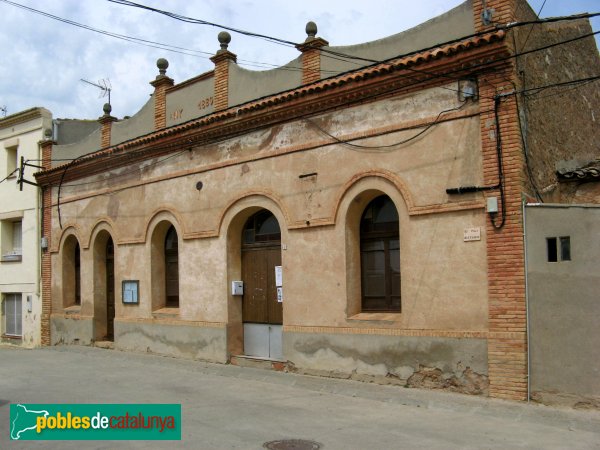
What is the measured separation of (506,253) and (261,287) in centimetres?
578

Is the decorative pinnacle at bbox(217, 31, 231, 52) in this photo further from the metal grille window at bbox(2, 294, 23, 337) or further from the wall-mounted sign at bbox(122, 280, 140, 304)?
the metal grille window at bbox(2, 294, 23, 337)

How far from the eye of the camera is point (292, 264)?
12.6 m

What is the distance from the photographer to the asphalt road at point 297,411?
7.54 meters

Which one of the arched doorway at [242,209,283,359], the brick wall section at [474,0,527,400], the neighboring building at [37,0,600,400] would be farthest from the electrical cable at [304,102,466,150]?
the arched doorway at [242,209,283,359]

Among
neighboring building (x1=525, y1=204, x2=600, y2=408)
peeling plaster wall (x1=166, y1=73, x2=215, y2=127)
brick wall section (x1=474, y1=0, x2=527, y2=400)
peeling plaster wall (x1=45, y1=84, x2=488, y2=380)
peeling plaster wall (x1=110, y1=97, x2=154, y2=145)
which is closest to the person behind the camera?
neighboring building (x1=525, y1=204, x2=600, y2=408)

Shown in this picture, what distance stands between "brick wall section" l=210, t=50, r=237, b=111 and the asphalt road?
5.92 m

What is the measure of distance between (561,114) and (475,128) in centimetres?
299

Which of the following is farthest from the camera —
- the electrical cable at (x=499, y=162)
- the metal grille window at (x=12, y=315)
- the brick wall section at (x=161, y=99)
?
the metal grille window at (x=12, y=315)

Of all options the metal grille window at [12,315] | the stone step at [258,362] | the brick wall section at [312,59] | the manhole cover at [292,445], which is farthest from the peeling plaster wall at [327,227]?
the metal grille window at [12,315]

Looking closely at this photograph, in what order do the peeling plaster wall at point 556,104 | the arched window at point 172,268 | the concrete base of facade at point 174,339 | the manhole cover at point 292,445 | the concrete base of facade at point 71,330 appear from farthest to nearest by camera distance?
the concrete base of facade at point 71,330 < the arched window at point 172,268 < the concrete base of facade at point 174,339 < the peeling plaster wall at point 556,104 < the manhole cover at point 292,445

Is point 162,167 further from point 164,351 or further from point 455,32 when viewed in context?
point 455,32

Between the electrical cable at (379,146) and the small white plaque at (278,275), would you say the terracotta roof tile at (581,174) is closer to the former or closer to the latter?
the electrical cable at (379,146)

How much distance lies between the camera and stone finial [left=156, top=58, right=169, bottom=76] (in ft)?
53.5

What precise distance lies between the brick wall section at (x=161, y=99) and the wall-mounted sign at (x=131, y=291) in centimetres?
409
